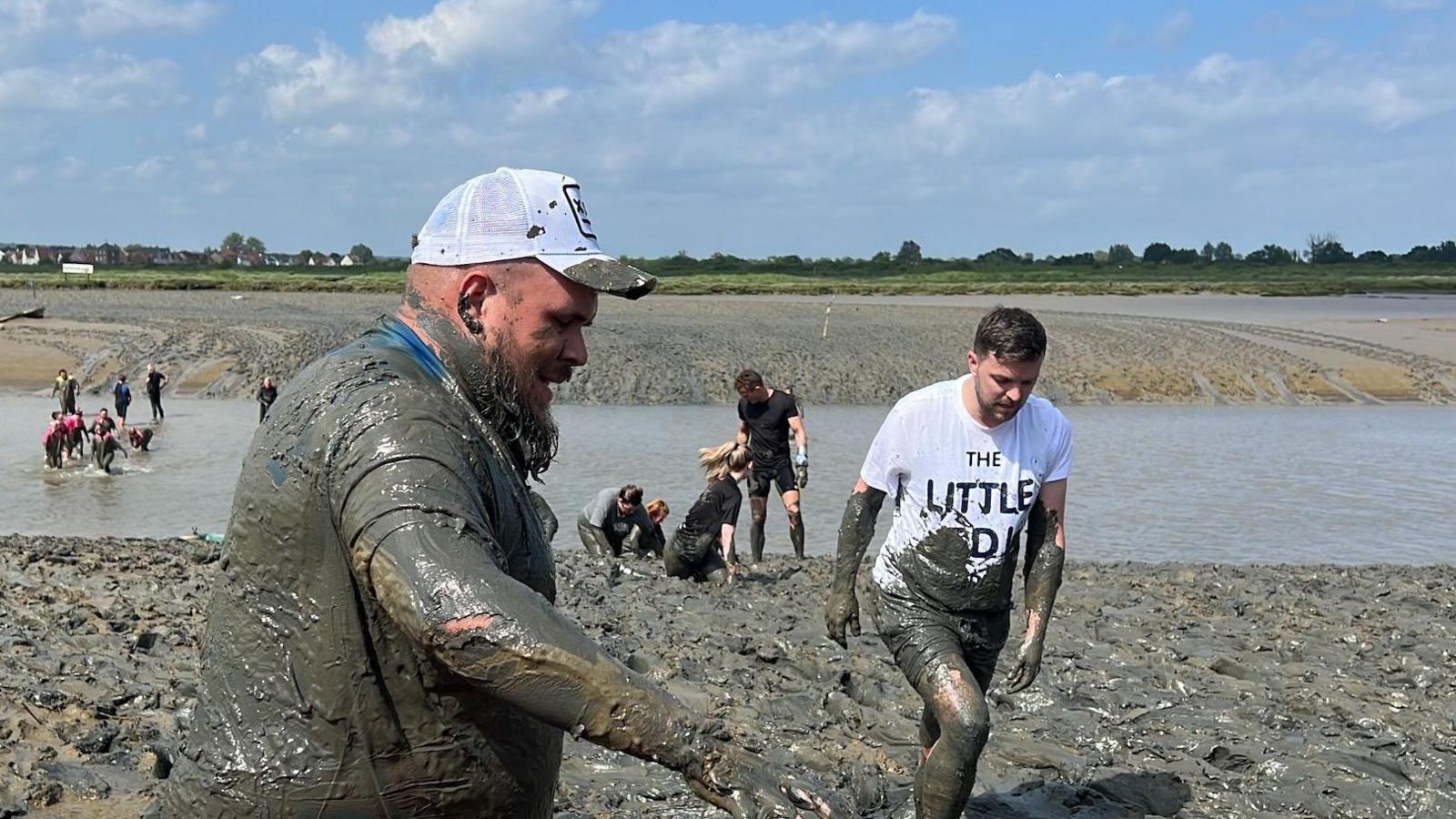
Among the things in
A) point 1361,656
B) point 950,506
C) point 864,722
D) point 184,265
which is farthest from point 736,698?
point 184,265

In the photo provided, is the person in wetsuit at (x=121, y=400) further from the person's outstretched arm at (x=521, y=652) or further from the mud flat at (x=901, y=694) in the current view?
the person's outstretched arm at (x=521, y=652)

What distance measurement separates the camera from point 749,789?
2049 millimetres

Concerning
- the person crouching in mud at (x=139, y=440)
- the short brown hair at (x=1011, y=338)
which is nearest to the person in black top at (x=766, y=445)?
the short brown hair at (x=1011, y=338)

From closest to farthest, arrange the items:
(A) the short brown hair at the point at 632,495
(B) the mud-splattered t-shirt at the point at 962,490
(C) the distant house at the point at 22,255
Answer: (B) the mud-splattered t-shirt at the point at 962,490 < (A) the short brown hair at the point at 632,495 < (C) the distant house at the point at 22,255

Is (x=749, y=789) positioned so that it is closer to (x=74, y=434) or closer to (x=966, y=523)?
(x=966, y=523)

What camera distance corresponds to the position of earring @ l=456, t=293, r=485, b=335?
2.49 metres

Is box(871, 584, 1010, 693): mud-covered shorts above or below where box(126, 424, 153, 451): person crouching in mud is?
above

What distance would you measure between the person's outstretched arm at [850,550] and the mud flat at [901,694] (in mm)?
697

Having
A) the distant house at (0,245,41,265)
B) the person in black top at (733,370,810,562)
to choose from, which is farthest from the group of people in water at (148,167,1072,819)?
the distant house at (0,245,41,265)

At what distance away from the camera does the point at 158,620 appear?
29.5 ft

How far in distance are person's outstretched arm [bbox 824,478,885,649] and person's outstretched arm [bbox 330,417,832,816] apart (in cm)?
380

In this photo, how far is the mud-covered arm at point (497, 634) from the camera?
203 cm

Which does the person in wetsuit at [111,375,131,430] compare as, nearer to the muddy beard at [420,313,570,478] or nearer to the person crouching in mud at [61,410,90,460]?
the person crouching in mud at [61,410,90,460]

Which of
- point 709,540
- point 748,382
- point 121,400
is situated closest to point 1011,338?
point 709,540
